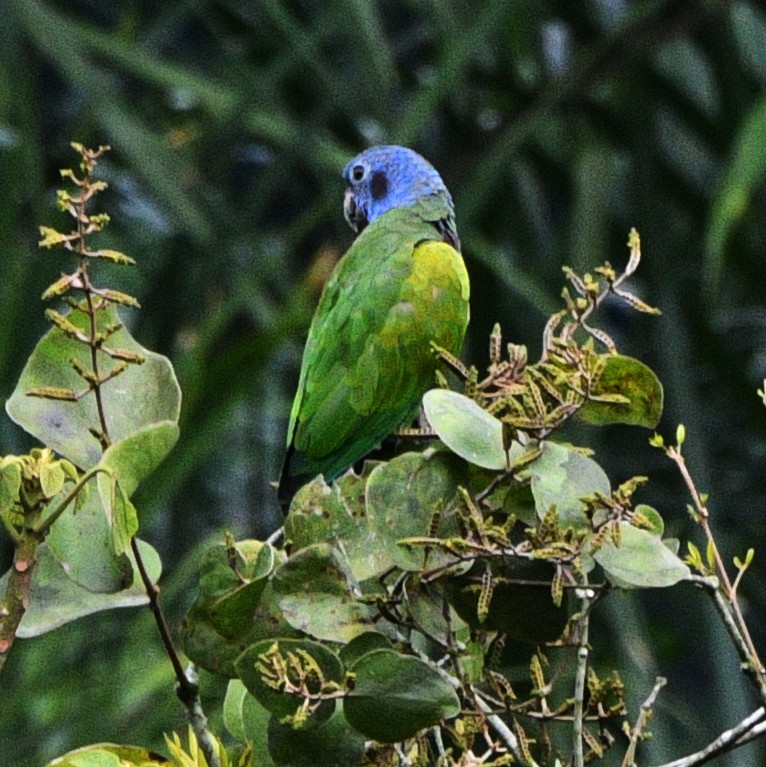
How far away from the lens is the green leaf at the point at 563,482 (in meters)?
0.96

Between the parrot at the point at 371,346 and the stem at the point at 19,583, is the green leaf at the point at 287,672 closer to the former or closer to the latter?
the stem at the point at 19,583

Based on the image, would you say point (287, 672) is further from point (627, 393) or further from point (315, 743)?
point (627, 393)

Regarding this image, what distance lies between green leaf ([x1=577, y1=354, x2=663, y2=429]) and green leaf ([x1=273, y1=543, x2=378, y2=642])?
0.67ft

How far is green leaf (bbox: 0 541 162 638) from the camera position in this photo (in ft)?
3.25

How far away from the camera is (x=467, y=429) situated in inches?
39.0

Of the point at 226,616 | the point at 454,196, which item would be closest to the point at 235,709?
the point at 226,616

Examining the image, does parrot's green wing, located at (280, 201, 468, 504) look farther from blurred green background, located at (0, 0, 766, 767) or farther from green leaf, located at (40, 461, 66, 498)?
green leaf, located at (40, 461, 66, 498)

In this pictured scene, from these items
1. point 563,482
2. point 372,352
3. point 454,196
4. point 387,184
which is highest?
point 563,482

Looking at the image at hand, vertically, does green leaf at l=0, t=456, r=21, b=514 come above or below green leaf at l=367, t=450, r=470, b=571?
above

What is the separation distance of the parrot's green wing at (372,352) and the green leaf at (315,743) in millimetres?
897

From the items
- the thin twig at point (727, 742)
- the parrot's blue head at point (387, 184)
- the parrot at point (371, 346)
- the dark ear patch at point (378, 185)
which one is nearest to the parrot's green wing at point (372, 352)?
the parrot at point (371, 346)

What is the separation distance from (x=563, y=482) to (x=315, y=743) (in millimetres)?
217

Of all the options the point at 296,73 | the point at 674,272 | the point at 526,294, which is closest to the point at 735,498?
the point at 674,272

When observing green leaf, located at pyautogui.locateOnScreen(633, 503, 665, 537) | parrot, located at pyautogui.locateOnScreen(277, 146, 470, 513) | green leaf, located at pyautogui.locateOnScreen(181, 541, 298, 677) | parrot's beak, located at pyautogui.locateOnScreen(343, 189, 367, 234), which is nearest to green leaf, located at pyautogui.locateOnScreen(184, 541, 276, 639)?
green leaf, located at pyautogui.locateOnScreen(181, 541, 298, 677)
